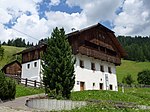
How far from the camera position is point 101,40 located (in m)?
47.0

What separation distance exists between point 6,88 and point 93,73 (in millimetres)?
21006

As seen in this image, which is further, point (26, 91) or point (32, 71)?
point (32, 71)

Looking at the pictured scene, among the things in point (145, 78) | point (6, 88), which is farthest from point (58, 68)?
point (145, 78)

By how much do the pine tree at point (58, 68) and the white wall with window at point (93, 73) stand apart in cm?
1548

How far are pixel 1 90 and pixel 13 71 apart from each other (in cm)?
3905

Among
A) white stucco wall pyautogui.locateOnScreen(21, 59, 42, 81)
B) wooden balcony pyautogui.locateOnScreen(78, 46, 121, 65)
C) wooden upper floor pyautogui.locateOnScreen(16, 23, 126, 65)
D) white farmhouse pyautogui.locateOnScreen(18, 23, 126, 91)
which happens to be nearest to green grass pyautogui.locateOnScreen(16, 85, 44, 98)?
white farmhouse pyautogui.locateOnScreen(18, 23, 126, 91)

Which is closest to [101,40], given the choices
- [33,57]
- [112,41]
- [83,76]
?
[112,41]

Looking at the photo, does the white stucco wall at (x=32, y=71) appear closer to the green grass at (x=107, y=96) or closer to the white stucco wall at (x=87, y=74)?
the white stucco wall at (x=87, y=74)

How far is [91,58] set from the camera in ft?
149

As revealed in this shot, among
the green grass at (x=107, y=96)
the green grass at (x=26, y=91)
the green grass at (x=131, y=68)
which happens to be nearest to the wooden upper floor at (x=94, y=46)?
the green grass at (x=26, y=91)

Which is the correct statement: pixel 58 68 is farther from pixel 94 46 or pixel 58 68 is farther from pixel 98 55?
pixel 98 55

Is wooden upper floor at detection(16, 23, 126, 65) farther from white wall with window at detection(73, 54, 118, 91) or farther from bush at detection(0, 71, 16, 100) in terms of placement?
bush at detection(0, 71, 16, 100)

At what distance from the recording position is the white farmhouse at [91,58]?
4169 cm

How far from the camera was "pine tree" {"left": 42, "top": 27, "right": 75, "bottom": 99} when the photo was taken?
78.9 feet
